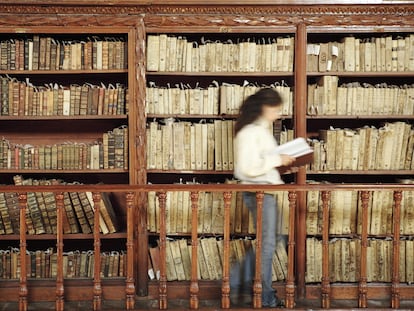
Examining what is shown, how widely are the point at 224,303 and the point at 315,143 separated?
1.21 m

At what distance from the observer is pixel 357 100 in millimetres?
3527

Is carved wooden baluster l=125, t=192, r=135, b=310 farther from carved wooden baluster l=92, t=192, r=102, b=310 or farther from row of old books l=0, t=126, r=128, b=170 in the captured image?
row of old books l=0, t=126, r=128, b=170

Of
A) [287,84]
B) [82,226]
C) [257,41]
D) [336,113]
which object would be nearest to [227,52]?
[257,41]

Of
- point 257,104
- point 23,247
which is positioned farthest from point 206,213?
point 23,247

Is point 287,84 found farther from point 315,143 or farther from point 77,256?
point 77,256

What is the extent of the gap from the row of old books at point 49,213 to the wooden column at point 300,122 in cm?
122

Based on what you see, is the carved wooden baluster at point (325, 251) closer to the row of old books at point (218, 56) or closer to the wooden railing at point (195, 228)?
the wooden railing at point (195, 228)

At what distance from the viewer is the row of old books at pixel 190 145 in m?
3.54

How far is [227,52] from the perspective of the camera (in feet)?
11.5

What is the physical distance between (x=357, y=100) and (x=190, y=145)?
113cm

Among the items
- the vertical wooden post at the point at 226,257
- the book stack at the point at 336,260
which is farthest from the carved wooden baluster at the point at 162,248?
the book stack at the point at 336,260

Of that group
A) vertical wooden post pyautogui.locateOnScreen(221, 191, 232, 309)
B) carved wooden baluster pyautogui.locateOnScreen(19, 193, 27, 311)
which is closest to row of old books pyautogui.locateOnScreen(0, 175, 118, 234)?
carved wooden baluster pyautogui.locateOnScreen(19, 193, 27, 311)

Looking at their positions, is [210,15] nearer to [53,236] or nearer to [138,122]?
[138,122]

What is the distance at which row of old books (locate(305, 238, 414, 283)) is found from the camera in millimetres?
3529
